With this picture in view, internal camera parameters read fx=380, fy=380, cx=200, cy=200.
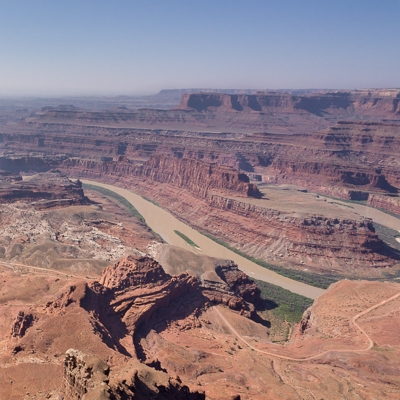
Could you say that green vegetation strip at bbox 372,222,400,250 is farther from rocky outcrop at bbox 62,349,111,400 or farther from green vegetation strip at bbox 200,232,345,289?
rocky outcrop at bbox 62,349,111,400

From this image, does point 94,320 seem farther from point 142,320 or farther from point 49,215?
point 49,215

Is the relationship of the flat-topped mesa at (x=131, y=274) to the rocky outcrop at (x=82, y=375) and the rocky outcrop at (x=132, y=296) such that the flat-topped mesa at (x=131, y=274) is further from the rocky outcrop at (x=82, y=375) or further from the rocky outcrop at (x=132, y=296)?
the rocky outcrop at (x=82, y=375)

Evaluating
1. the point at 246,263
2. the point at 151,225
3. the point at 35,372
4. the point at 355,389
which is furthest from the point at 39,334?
the point at 151,225

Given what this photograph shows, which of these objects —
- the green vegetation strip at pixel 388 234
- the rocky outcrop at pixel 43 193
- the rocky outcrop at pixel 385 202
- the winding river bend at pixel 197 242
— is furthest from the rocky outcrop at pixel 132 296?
the rocky outcrop at pixel 385 202

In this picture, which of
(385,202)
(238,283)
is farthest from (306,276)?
(385,202)

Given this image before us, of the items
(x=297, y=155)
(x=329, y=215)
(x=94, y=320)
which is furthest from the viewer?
(x=297, y=155)
